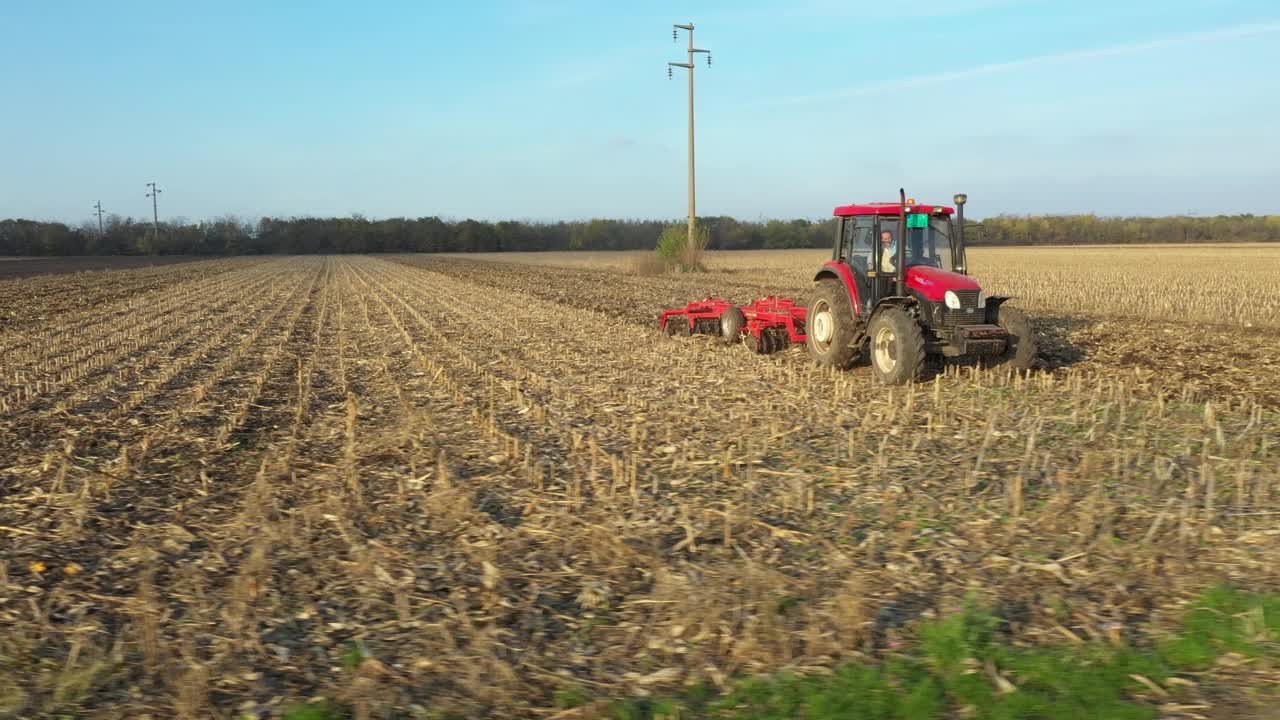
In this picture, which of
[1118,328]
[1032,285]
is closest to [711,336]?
[1118,328]

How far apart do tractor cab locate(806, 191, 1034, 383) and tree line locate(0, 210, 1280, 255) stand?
66495 mm

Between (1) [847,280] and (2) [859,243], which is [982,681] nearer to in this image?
(1) [847,280]

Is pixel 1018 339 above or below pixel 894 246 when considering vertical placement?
below

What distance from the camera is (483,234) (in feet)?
346

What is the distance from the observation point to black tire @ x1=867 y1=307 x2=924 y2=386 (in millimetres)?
10344

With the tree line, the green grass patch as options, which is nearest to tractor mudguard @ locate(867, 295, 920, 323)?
the green grass patch

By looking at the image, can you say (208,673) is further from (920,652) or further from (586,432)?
(586,432)

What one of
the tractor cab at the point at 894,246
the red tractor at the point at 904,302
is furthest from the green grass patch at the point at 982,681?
the tractor cab at the point at 894,246

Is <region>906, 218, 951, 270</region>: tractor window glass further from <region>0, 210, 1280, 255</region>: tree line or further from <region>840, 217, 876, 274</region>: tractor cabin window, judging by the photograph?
<region>0, 210, 1280, 255</region>: tree line

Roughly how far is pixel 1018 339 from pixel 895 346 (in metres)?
1.56

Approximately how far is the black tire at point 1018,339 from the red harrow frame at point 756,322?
2536 mm

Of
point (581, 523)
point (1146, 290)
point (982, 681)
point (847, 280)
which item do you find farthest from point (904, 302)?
point (1146, 290)

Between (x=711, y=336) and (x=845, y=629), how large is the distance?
37.8 feet

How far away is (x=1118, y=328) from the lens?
50.2ft
